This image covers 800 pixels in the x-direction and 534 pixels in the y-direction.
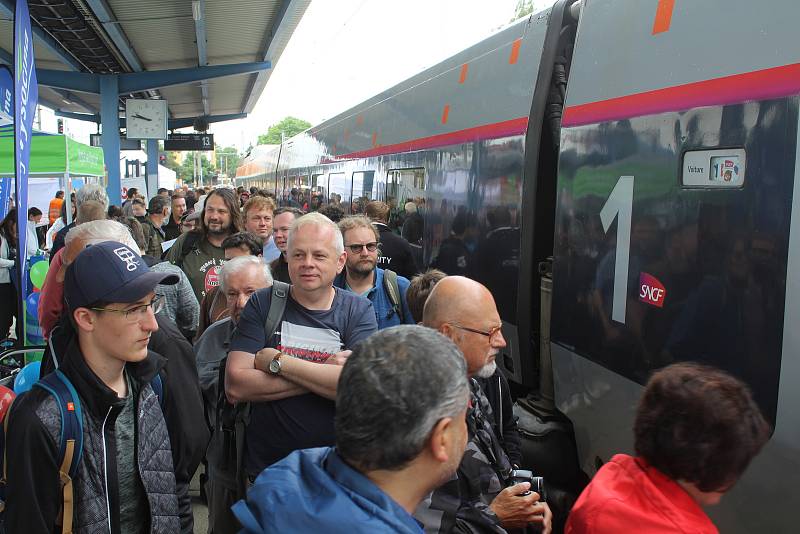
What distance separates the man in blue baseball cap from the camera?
2002 mm

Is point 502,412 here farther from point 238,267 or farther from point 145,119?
point 145,119

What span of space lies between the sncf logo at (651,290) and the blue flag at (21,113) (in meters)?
4.18

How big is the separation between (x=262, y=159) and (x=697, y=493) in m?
26.4

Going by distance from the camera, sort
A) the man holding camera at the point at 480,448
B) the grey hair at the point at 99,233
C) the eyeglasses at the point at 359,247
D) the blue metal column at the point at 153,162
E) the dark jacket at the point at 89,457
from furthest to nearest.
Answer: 1. the blue metal column at the point at 153,162
2. the eyeglasses at the point at 359,247
3. the grey hair at the point at 99,233
4. the man holding camera at the point at 480,448
5. the dark jacket at the point at 89,457

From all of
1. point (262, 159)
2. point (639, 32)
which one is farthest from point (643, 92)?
point (262, 159)

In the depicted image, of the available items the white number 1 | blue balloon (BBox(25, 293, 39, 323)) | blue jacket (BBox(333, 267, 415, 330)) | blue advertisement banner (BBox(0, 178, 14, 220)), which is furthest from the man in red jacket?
blue advertisement banner (BBox(0, 178, 14, 220))

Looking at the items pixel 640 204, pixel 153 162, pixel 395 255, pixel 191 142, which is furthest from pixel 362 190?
pixel 153 162

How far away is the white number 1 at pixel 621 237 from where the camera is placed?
3594mm

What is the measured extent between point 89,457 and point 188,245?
3.44 metres

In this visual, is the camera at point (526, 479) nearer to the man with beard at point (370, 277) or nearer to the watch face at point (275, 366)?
the watch face at point (275, 366)

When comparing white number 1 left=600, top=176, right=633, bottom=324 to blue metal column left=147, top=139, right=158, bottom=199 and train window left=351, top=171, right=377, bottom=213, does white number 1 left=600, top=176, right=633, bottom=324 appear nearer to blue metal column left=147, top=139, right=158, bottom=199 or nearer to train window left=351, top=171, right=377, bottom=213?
train window left=351, top=171, right=377, bottom=213

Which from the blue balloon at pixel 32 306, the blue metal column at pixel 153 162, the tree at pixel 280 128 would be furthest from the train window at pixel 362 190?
the tree at pixel 280 128

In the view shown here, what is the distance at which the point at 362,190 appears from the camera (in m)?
10.1

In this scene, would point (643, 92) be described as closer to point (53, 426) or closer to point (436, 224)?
point (53, 426)
